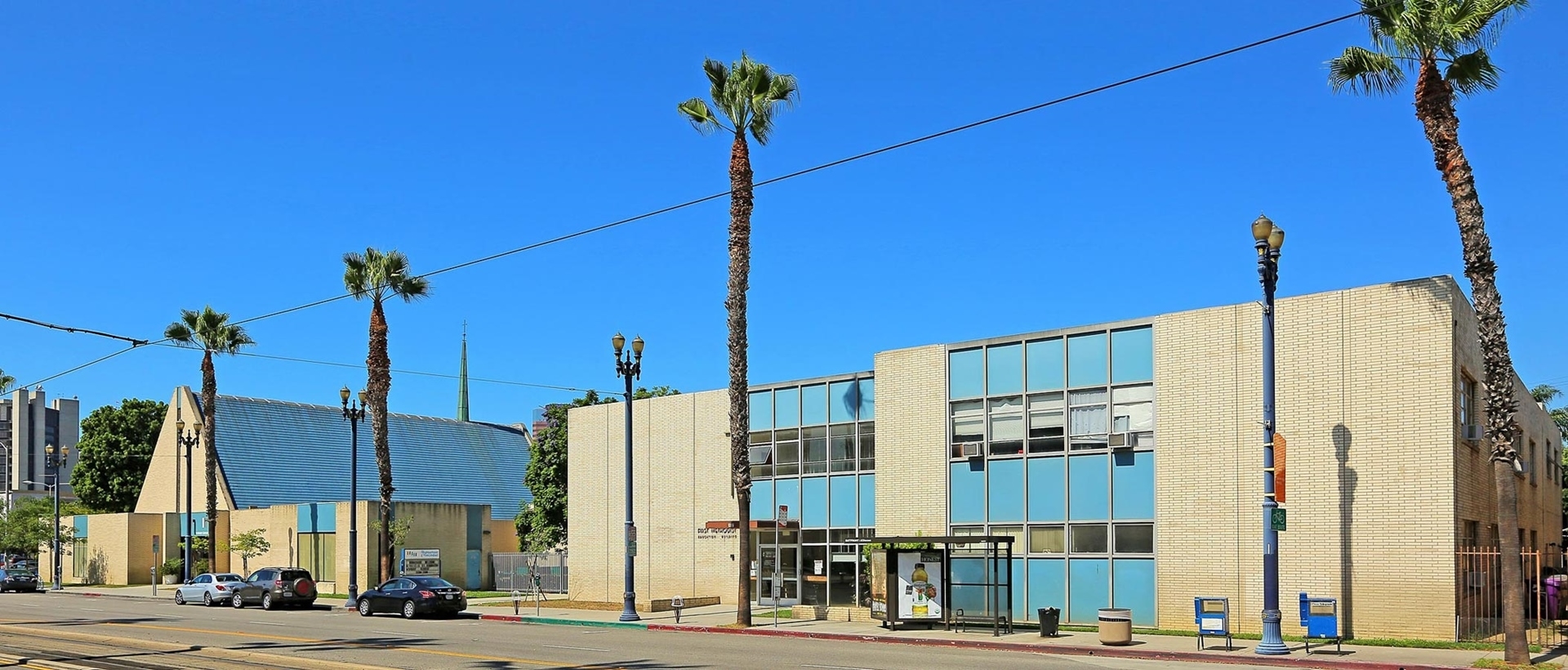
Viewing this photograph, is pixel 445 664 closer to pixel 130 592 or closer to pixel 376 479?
pixel 130 592

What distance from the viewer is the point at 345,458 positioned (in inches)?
3125

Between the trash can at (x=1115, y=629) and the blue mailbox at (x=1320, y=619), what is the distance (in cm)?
328

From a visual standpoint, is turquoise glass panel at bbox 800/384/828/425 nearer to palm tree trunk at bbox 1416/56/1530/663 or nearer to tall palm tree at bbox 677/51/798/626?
tall palm tree at bbox 677/51/798/626

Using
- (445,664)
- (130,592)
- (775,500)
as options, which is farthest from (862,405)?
(130,592)

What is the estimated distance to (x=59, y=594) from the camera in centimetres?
5966

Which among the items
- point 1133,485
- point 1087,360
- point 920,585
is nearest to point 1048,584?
point 1133,485

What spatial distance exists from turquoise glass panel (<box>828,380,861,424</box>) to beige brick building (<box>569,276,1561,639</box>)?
0.18ft

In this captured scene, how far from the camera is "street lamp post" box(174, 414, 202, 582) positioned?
5812cm

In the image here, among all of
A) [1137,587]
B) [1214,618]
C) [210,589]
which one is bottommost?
[210,589]

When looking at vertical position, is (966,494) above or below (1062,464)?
below

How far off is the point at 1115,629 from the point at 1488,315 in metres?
8.85

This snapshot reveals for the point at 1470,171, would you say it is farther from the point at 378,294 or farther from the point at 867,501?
the point at 378,294

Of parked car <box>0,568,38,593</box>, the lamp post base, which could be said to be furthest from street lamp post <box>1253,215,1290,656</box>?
parked car <box>0,568,38,593</box>

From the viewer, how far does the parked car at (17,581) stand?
6228 cm
